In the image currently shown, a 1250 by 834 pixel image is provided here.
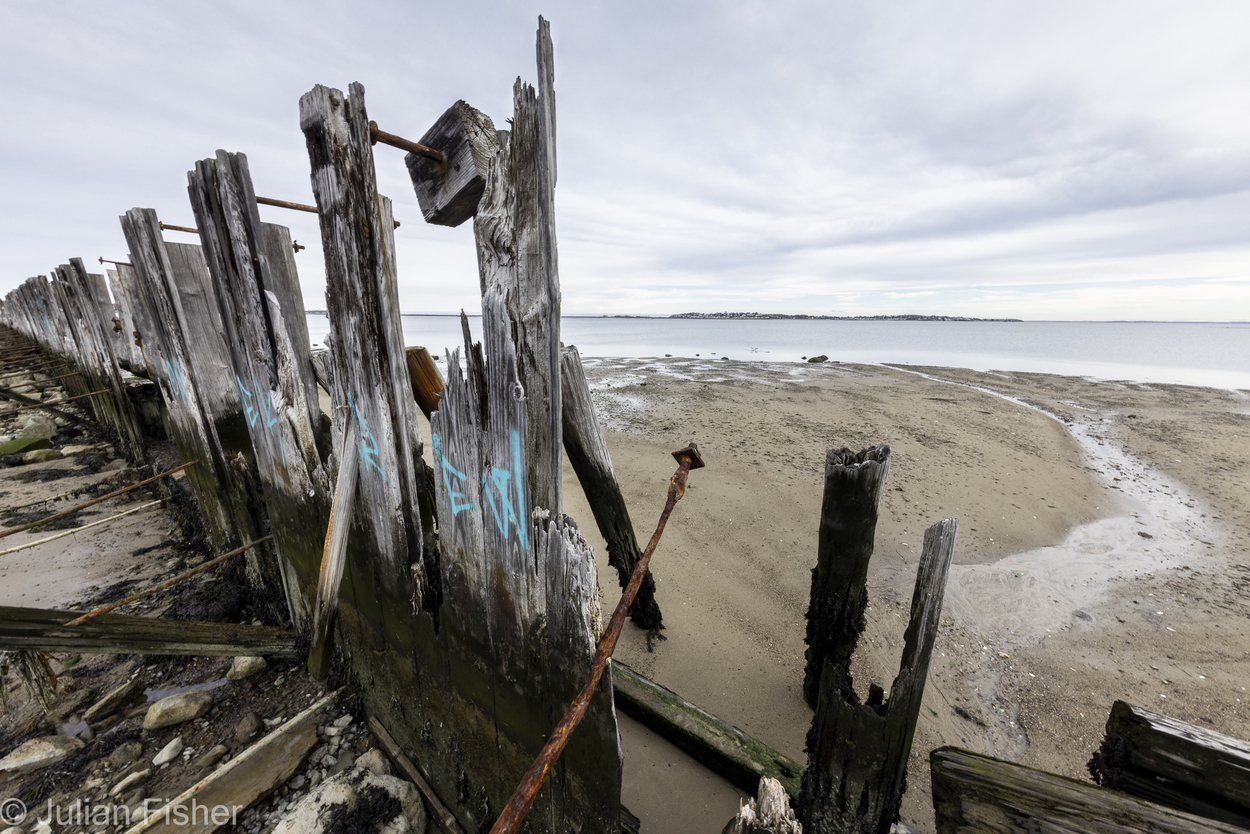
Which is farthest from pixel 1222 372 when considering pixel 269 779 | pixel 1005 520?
pixel 269 779

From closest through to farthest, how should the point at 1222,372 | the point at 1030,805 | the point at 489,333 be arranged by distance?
the point at 1030,805 < the point at 489,333 < the point at 1222,372

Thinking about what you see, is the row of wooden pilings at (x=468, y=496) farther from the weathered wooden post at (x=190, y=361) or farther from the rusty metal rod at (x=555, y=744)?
the rusty metal rod at (x=555, y=744)

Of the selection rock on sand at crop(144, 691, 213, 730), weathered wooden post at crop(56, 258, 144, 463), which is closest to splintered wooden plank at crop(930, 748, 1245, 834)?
rock on sand at crop(144, 691, 213, 730)

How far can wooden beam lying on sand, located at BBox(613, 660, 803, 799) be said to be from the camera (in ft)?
7.37

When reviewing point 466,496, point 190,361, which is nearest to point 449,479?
point 466,496

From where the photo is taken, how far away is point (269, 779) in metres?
2.25

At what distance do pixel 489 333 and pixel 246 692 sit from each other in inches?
119

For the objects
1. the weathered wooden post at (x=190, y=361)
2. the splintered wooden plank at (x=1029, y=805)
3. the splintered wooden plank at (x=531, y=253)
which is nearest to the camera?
the splintered wooden plank at (x=1029, y=805)

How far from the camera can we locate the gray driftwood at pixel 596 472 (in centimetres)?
247

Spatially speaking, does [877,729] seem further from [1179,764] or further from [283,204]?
[283,204]

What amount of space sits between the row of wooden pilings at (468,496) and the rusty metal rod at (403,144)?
1.2 inches

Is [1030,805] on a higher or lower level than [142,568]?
higher

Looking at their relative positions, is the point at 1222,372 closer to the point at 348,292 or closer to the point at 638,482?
the point at 638,482

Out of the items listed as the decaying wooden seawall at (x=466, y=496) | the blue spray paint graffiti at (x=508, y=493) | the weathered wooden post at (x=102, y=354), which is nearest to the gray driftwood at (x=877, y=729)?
the decaying wooden seawall at (x=466, y=496)
